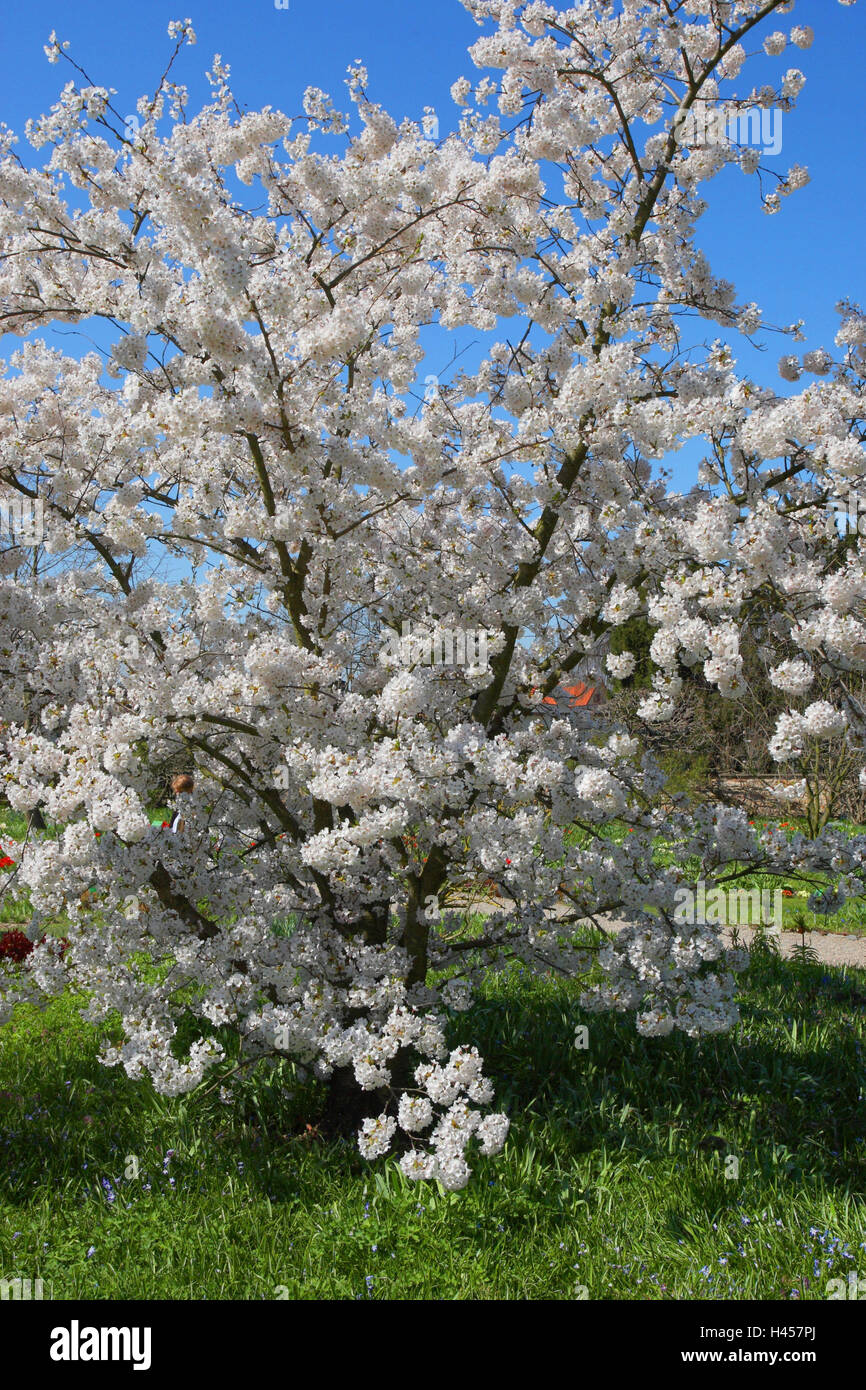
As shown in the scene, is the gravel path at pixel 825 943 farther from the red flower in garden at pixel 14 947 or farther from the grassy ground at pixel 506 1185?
the red flower in garden at pixel 14 947

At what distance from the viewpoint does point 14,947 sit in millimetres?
6859

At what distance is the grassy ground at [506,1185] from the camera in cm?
340

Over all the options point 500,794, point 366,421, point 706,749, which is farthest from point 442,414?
point 706,749

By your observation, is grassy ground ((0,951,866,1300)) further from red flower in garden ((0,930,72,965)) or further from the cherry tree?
red flower in garden ((0,930,72,965))

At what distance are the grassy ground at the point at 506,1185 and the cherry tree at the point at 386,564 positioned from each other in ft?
1.13

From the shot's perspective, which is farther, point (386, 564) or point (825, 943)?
point (825, 943)

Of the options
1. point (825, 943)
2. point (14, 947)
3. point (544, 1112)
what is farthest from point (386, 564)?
point (825, 943)

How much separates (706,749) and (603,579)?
11.0 m

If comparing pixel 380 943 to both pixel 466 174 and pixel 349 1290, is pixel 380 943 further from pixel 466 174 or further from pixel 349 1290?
pixel 466 174

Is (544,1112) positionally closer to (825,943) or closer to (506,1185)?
(506,1185)

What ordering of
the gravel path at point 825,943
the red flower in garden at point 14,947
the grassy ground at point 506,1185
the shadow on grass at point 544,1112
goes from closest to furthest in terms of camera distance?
1. the grassy ground at point 506,1185
2. the shadow on grass at point 544,1112
3. the red flower in garden at point 14,947
4. the gravel path at point 825,943

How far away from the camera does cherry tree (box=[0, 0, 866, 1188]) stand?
3.75 m

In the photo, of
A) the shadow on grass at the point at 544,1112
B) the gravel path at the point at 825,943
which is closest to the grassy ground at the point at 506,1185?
the shadow on grass at the point at 544,1112

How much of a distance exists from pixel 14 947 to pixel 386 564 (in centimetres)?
426
